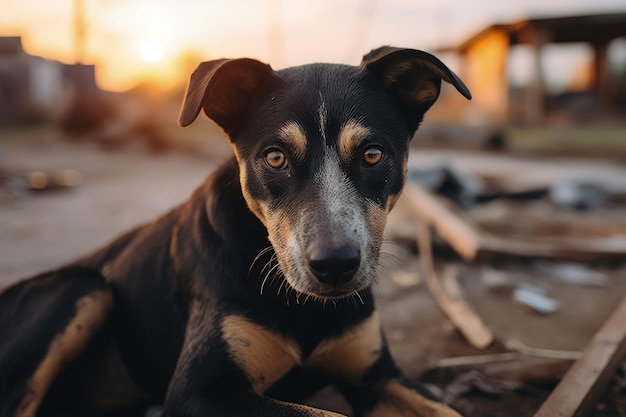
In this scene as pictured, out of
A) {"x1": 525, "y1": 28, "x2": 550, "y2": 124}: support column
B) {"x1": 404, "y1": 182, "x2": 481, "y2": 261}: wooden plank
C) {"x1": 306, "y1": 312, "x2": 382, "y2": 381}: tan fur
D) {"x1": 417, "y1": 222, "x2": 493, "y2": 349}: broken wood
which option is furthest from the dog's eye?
{"x1": 525, "y1": 28, "x2": 550, "y2": 124}: support column

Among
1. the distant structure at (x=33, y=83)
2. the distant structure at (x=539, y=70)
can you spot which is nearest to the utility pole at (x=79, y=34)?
the distant structure at (x=33, y=83)

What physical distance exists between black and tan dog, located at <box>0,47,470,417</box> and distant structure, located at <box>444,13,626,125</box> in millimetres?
19702

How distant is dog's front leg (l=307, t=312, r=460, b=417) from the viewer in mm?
2613

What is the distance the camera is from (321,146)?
2.43 m

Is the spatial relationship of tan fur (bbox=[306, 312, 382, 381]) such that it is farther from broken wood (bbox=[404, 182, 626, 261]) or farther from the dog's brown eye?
broken wood (bbox=[404, 182, 626, 261])

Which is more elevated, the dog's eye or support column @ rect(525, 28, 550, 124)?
the dog's eye

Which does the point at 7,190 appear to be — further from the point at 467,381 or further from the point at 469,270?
the point at 467,381

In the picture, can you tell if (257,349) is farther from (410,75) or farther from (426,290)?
(426,290)

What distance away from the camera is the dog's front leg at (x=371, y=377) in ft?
8.57

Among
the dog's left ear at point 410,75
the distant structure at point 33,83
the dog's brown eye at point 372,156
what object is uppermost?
the dog's left ear at point 410,75

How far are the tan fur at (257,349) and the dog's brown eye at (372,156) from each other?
2.79 feet

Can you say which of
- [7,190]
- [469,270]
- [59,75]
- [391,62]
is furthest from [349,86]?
[59,75]

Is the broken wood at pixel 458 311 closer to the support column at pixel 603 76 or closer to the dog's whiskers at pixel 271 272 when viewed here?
the dog's whiskers at pixel 271 272

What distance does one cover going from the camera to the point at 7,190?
9625mm
